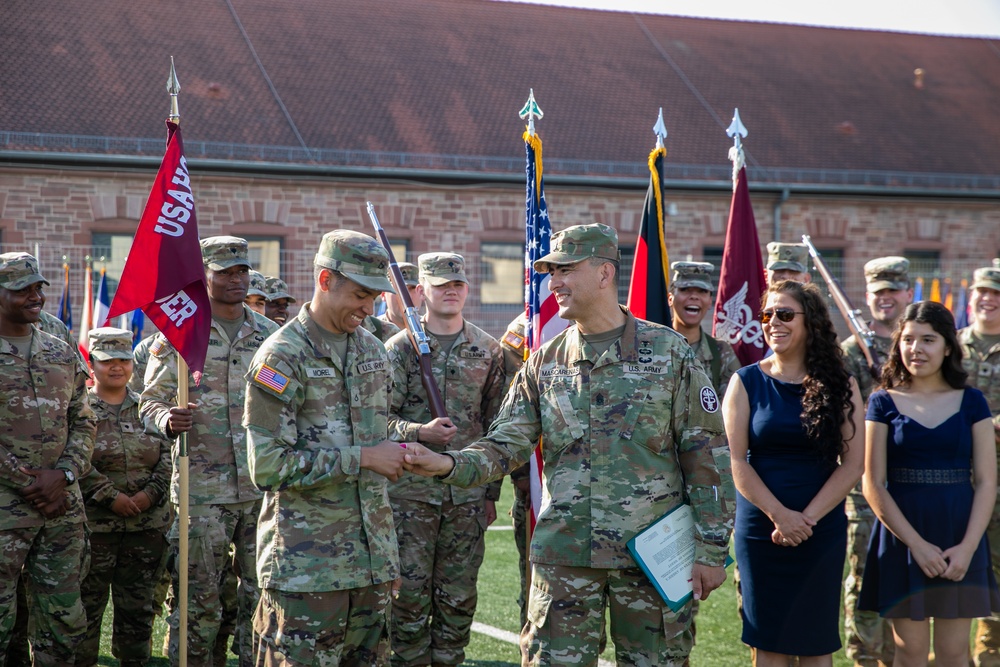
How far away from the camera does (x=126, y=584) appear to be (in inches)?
264

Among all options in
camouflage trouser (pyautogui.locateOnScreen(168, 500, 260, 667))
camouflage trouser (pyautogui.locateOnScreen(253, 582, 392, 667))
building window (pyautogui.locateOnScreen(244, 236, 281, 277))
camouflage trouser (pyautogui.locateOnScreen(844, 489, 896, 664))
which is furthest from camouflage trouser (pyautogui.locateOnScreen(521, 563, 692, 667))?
building window (pyautogui.locateOnScreen(244, 236, 281, 277))

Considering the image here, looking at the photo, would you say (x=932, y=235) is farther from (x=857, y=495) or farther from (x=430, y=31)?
(x=857, y=495)

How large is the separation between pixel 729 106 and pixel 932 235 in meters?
5.77

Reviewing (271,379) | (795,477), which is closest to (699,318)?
(795,477)

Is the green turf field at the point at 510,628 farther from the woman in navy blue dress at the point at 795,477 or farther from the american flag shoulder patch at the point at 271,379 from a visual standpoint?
the american flag shoulder patch at the point at 271,379

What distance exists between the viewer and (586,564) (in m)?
4.21

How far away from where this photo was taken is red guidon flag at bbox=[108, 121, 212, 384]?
589cm

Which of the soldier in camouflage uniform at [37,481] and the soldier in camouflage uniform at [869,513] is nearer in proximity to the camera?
the soldier in camouflage uniform at [37,481]

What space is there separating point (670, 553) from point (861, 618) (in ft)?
9.06

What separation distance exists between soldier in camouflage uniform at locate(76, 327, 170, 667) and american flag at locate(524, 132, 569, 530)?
2405mm

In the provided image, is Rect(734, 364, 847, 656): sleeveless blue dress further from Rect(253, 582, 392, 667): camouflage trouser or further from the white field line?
the white field line

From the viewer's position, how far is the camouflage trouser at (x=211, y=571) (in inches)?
232

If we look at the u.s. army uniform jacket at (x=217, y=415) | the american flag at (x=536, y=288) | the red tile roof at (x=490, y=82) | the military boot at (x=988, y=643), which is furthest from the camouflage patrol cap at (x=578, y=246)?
the red tile roof at (x=490, y=82)

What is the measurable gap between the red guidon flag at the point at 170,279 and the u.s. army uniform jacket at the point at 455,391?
1110 millimetres
